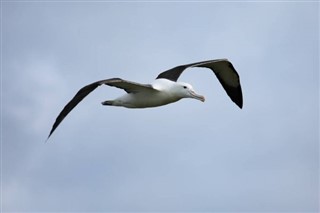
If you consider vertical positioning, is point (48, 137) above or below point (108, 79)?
below

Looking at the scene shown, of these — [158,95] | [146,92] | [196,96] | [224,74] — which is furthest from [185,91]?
[224,74]

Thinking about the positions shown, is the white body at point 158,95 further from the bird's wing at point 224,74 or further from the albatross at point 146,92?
the bird's wing at point 224,74

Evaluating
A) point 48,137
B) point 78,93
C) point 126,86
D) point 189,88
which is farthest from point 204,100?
point 48,137

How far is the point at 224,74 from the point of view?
23719mm

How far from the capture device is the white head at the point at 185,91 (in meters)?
19.8

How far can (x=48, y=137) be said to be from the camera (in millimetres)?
16375

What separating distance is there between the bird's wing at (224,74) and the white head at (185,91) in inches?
65.4

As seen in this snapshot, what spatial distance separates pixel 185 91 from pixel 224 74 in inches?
165

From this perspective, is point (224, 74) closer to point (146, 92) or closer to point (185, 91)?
point (185, 91)

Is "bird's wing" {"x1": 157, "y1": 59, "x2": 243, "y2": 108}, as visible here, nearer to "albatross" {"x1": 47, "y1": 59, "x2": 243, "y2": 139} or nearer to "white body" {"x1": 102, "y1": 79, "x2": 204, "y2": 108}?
"albatross" {"x1": 47, "y1": 59, "x2": 243, "y2": 139}

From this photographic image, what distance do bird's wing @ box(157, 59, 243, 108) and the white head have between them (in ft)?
5.45

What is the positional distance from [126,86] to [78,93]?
1.93 metres

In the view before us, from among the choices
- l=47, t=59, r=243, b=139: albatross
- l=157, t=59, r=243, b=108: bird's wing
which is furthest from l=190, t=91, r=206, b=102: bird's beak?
l=157, t=59, r=243, b=108: bird's wing

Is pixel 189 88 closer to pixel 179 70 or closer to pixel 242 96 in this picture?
pixel 179 70
